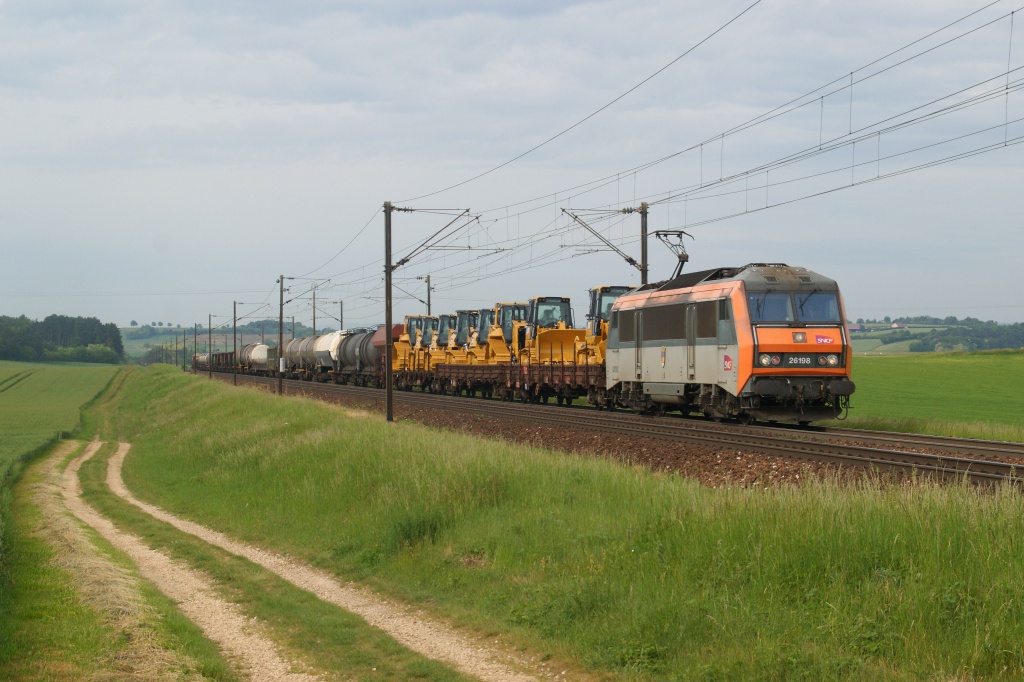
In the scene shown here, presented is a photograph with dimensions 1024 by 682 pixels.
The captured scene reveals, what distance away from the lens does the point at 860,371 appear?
73000 mm

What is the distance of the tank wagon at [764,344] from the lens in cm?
2255

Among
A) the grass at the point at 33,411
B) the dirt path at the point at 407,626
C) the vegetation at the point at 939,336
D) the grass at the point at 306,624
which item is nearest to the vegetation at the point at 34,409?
the grass at the point at 33,411

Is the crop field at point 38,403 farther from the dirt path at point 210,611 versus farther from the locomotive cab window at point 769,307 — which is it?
the locomotive cab window at point 769,307

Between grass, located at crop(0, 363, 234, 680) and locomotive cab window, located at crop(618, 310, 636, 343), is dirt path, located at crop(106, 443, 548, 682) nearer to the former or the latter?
grass, located at crop(0, 363, 234, 680)

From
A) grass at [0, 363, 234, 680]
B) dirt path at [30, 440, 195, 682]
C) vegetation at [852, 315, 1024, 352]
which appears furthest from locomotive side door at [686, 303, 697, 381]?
vegetation at [852, 315, 1024, 352]

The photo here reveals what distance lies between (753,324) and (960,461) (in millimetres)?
7501

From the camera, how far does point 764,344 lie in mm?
22500

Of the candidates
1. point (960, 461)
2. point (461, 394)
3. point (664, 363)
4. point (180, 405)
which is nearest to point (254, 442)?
point (664, 363)

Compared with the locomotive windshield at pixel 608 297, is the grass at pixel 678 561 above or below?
below

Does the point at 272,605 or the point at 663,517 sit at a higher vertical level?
the point at 663,517

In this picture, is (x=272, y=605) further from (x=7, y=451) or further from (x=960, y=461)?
(x=7, y=451)

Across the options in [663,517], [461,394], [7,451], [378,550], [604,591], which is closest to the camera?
[604,591]

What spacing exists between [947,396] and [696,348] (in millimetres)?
28088

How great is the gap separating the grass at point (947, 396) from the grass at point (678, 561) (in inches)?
475
